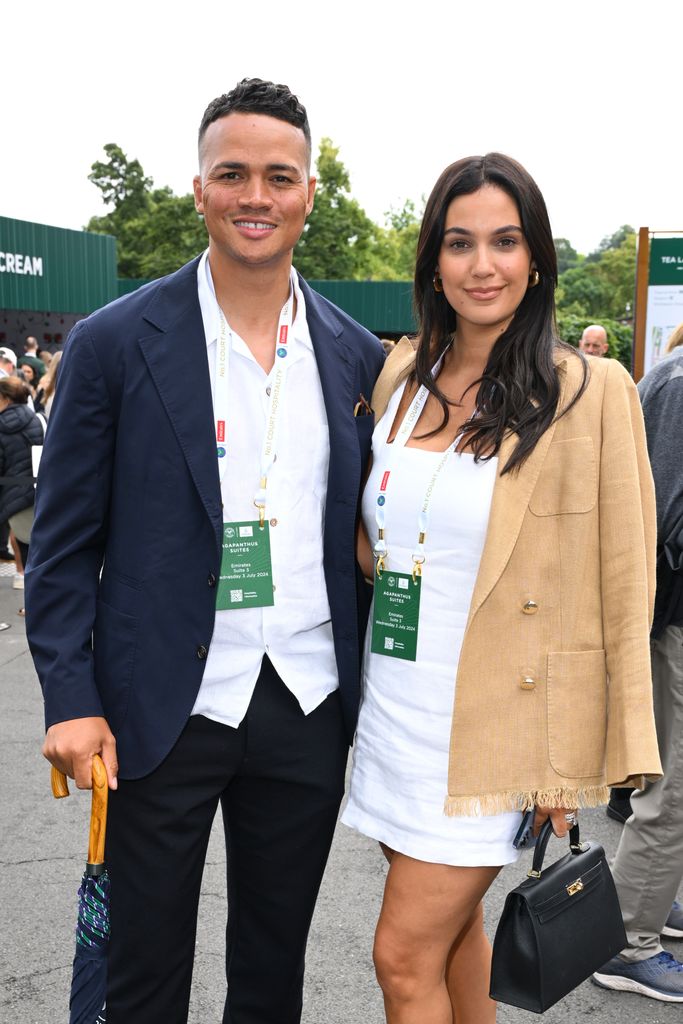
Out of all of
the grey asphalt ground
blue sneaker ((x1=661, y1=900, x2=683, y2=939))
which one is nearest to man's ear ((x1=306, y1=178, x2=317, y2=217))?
the grey asphalt ground

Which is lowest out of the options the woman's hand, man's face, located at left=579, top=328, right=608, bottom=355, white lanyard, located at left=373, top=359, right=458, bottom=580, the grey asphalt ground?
the grey asphalt ground

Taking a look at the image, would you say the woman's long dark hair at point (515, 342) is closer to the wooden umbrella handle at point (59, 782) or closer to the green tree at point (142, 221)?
the wooden umbrella handle at point (59, 782)

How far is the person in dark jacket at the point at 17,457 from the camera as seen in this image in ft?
28.9

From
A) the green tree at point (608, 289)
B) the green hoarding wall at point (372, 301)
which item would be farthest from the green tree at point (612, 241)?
the green hoarding wall at point (372, 301)

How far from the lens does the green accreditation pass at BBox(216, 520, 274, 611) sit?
7.31 ft

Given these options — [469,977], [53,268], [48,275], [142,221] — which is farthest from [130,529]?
[142,221]

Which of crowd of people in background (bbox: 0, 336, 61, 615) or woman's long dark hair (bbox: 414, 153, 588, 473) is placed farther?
crowd of people in background (bbox: 0, 336, 61, 615)

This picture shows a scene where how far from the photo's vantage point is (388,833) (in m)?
2.34

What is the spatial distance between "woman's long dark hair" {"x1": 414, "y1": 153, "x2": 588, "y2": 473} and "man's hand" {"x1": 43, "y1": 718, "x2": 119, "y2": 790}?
98 centimetres

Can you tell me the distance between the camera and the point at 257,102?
2.27 m

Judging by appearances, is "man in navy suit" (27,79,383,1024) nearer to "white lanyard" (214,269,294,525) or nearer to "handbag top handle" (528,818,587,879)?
"white lanyard" (214,269,294,525)

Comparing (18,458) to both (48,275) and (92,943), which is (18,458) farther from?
(48,275)

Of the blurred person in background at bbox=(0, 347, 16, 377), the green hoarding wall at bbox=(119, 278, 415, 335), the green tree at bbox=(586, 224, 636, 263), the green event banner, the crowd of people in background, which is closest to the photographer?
the green event banner

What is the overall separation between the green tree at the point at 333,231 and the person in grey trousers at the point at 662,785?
54.1 meters
